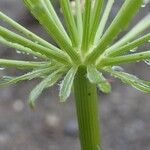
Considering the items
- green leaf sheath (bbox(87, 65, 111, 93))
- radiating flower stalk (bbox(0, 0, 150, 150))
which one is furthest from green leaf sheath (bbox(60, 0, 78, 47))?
green leaf sheath (bbox(87, 65, 111, 93))

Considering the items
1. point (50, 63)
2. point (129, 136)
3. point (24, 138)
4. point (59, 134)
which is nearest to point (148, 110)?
point (129, 136)

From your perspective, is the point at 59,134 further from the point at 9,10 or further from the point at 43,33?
the point at 9,10

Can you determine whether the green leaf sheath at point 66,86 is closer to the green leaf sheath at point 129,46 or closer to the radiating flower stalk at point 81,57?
the radiating flower stalk at point 81,57

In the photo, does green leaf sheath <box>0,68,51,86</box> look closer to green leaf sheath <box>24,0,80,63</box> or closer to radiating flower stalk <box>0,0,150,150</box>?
radiating flower stalk <box>0,0,150,150</box>

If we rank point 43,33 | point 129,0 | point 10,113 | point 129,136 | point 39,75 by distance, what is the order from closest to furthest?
point 129,0 < point 39,75 < point 129,136 < point 10,113 < point 43,33

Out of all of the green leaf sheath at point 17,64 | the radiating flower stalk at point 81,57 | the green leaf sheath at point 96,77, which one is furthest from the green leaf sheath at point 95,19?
the green leaf sheath at point 17,64

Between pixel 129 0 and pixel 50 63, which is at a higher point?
pixel 129 0

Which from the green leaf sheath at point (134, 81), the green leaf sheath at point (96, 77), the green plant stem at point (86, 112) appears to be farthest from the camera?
the green plant stem at point (86, 112)
